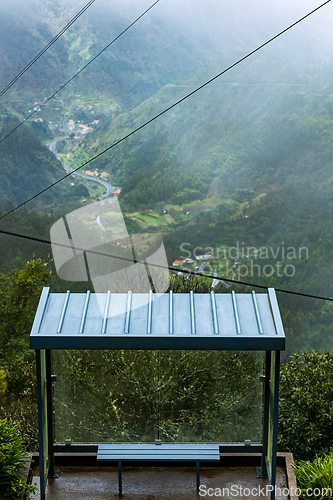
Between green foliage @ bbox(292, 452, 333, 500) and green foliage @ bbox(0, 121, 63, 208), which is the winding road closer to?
green foliage @ bbox(0, 121, 63, 208)

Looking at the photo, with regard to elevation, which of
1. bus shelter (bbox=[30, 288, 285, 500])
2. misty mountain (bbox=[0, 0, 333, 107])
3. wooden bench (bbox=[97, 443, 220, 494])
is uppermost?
misty mountain (bbox=[0, 0, 333, 107])

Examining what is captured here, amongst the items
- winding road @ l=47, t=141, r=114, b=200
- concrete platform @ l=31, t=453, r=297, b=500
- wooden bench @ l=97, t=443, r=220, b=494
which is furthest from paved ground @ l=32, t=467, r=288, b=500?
winding road @ l=47, t=141, r=114, b=200

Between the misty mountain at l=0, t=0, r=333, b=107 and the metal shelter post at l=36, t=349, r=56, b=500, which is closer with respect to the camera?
the metal shelter post at l=36, t=349, r=56, b=500

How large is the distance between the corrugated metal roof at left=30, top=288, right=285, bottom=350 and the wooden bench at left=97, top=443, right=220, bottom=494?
1.20 meters

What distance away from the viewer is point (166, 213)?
3678cm

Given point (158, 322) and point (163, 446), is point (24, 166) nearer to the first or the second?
point (163, 446)

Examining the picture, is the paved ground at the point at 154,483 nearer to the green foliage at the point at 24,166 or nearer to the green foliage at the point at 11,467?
the green foliage at the point at 11,467

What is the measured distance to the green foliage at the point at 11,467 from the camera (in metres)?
4.54

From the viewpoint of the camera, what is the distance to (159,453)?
457 cm

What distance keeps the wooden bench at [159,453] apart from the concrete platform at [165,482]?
14 cm

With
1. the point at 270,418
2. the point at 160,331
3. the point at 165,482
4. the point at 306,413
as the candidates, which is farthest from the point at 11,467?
the point at 306,413

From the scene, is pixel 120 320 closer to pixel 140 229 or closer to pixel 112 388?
pixel 112 388

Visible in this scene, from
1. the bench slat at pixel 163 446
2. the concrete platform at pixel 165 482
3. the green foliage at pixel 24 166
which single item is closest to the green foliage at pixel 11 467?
the concrete platform at pixel 165 482

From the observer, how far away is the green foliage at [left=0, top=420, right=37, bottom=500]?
4.54 meters
